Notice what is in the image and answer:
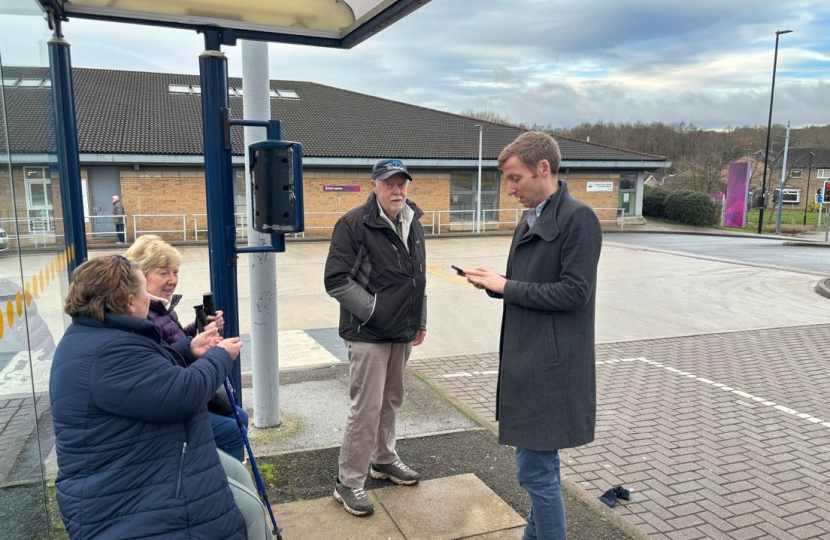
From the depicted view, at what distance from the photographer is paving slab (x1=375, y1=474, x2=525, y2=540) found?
3273mm

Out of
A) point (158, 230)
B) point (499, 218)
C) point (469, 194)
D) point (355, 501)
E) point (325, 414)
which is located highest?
point (469, 194)

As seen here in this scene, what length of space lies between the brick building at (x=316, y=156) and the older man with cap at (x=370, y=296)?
20.0 meters

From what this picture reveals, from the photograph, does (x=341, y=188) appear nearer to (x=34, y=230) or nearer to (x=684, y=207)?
(x=684, y=207)

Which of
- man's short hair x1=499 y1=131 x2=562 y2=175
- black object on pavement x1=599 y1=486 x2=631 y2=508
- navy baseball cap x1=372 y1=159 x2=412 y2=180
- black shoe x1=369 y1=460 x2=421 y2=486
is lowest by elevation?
black object on pavement x1=599 y1=486 x2=631 y2=508

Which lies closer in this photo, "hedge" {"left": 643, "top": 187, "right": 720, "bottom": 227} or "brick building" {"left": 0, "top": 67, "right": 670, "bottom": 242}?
"brick building" {"left": 0, "top": 67, "right": 670, "bottom": 242}

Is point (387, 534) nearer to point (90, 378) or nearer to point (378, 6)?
point (90, 378)

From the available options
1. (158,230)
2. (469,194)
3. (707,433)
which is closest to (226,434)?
(707,433)

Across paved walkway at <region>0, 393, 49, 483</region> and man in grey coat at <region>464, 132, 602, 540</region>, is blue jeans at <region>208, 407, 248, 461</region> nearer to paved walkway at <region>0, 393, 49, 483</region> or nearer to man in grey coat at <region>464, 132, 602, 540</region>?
paved walkway at <region>0, 393, 49, 483</region>

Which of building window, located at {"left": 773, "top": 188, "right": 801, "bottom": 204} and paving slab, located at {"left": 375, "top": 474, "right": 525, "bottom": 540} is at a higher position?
building window, located at {"left": 773, "top": 188, "right": 801, "bottom": 204}

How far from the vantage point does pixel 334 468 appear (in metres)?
3.98

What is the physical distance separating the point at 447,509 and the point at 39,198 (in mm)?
2692

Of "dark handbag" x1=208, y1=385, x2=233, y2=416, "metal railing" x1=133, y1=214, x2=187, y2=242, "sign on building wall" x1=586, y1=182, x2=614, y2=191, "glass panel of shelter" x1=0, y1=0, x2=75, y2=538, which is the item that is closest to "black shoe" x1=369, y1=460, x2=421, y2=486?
"dark handbag" x1=208, y1=385, x2=233, y2=416

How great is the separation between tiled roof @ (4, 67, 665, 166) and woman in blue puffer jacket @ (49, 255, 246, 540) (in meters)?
20.3

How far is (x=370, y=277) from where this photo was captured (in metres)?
3.39
